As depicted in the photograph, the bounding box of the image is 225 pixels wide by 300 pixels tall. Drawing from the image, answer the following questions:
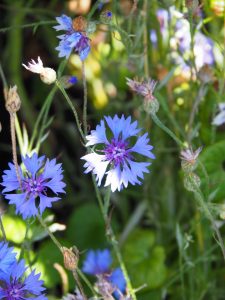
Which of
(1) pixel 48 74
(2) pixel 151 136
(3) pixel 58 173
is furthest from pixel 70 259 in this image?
(2) pixel 151 136

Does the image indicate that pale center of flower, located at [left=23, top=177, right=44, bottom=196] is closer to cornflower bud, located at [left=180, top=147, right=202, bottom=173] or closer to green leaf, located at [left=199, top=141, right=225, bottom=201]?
cornflower bud, located at [left=180, top=147, right=202, bottom=173]

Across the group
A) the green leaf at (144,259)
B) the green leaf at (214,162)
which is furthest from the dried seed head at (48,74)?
the green leaf at (144,259)

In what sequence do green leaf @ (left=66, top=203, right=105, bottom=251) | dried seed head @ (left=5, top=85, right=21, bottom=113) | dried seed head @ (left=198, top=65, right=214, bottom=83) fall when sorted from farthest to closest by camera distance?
green leaf @ (left=66, top=203, right=105, bottom=251) → dried seed head @ (left=198, top=65, right=214, bottom=83) → dried seed head @ (left=5, top=85, right=21, bottom=113)

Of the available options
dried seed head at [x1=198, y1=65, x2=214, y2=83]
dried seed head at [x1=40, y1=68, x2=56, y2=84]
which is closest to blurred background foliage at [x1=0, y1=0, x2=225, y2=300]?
dried seed head at [x1=198, y1=65, x2=214, y2=83]

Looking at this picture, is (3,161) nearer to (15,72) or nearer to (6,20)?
(15,72)

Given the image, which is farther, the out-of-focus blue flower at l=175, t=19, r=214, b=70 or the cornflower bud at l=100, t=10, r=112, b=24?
the out-of-focus blue flower at l=175, t=19, r=214, b=70

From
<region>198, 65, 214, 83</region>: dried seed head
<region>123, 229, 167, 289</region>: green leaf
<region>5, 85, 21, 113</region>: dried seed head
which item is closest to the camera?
<region>5, 85, 21, 113</region>: dried seed head

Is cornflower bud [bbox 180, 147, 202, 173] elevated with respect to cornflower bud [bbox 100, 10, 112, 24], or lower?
lower
